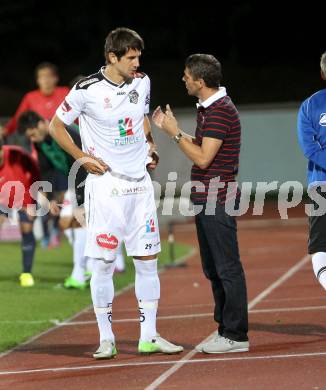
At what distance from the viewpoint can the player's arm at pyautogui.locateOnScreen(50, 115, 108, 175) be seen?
27.3ft

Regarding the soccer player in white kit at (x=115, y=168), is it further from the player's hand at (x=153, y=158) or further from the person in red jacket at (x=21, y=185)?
the person in red jacket at (x=21, y=185)

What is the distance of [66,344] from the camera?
942cm

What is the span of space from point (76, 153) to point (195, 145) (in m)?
0.87

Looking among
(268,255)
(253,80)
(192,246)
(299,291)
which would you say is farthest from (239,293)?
(253,80)

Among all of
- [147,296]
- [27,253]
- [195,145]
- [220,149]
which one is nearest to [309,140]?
[220,149]

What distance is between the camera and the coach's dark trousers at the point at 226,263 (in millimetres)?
8328

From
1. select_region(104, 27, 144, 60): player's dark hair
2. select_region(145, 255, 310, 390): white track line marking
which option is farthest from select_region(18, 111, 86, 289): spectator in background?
select_region(104, 27, 144, 60): player's dark hair

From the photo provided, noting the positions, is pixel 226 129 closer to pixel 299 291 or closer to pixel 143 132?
pixel 143 132

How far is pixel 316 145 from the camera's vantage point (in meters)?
8.38

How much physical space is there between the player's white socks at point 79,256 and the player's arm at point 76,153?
4.85 meters

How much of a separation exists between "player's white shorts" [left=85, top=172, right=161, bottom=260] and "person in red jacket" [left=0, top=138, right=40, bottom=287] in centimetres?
522

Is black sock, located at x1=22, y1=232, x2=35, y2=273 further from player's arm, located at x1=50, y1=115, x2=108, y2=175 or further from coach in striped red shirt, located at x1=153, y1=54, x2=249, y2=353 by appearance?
coach in striped red shirt, located at x1=153, y1=54, x2=249, y2=353

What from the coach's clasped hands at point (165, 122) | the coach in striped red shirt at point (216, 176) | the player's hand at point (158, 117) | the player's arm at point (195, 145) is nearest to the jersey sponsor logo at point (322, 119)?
the coach in striped red shirt at point (216, 176)

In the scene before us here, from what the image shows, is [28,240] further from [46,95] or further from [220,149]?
[220,149]
